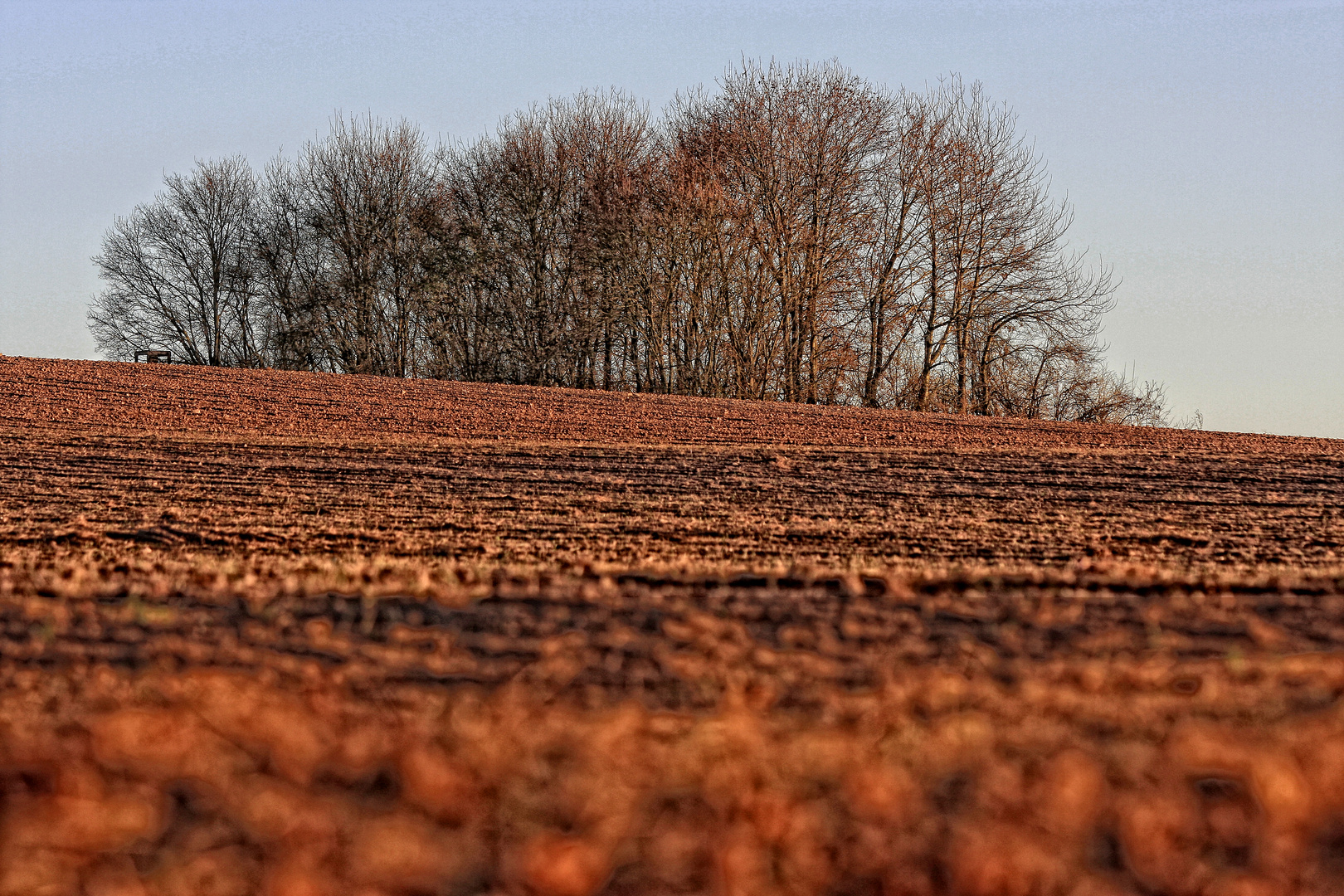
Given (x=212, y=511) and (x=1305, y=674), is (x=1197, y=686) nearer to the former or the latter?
(x=1305, y=674)

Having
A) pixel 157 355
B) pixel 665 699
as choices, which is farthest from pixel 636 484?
pixel 157 355

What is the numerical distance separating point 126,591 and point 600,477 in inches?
160

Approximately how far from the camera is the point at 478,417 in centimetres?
1324

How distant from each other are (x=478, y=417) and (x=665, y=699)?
33.6 ft

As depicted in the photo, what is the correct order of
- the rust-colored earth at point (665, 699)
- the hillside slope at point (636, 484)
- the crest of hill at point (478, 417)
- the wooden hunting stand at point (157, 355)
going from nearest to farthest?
the rust-colored earth at point (665, 699) < the hillside slope at point (636, 484) < the crest of hill at point (478, 417) < the wooden hunting stand at point (157, 355)

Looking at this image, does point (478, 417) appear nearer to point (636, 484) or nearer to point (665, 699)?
point (636, 484)

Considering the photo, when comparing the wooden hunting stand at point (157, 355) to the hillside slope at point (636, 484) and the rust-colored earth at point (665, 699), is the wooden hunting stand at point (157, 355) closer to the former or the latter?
the hillside slope at point (636, 484)

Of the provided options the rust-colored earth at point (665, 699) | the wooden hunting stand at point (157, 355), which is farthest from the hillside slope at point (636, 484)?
the wooden hunting stand at point (157, 355)

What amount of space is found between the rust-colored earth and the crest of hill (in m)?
5.04

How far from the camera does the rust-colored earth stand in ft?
8.45

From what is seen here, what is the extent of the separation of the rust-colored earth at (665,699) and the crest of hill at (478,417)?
504cm

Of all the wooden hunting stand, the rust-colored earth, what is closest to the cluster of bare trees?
the wooden hunting stand

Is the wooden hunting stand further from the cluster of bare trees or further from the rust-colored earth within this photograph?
the rust-colored earth

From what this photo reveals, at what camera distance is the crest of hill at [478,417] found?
11.8m
